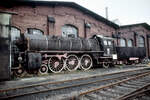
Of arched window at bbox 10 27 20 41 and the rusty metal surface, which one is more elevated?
arched window at bbox 10 27 20 41

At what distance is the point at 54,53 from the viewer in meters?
8.57

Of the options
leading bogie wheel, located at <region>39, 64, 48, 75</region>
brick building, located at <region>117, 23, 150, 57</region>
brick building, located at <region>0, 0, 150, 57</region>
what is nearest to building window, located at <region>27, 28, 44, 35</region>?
brick building, located at <region>0, 0, 150, 57</region>

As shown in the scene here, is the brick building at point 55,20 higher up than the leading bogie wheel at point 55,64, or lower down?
higher up

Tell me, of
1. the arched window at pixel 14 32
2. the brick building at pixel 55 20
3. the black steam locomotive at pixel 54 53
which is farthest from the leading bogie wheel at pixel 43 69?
the arched window at pixel 14 32

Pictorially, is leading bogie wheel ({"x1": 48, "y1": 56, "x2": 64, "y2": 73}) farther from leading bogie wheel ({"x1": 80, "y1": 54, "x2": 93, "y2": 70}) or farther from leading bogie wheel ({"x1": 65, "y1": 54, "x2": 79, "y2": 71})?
leading bogie wheel ({"x1": 80, "y1": 54, "x2": 93, "y2": 70})

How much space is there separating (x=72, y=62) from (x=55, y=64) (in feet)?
5.02

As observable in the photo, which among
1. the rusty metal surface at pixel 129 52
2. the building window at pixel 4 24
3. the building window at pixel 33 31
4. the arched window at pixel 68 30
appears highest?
the arched window at pixel 68 30

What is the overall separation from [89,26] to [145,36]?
15.8 metres

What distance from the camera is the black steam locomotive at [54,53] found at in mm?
6988

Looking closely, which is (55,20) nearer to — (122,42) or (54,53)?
(54,53)

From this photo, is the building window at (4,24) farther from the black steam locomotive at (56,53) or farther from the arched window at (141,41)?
the arched window at (141,41)

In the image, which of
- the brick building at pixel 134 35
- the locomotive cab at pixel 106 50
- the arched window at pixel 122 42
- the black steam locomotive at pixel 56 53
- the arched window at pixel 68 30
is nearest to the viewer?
the black steam locomotive at pixel 56 53

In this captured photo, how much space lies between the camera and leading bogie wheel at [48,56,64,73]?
27.1 feet

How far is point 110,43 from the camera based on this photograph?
38.4 feet
